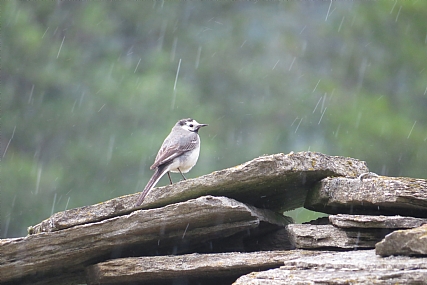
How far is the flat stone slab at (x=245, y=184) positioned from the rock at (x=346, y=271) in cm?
77

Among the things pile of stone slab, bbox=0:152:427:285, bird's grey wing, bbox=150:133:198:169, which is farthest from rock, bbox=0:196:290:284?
bird's grey wing, bbox=150:133:198:169

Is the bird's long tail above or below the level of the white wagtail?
below

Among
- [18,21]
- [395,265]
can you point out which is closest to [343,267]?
[395,265]

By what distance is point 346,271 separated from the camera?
3877 millimetres

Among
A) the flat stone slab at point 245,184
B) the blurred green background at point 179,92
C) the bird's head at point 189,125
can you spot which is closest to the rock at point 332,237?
the flat stone slab at point 245,184

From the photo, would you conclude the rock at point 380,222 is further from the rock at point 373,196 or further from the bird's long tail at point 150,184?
the bird's long tail at point 150,184

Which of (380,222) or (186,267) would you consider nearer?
(380,222)

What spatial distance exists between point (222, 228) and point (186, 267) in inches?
20.4

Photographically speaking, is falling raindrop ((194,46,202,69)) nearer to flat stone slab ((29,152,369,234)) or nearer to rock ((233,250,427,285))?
flat stone slab ((29,152,369,234))

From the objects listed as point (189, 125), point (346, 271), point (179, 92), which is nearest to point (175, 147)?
point (189, 125)

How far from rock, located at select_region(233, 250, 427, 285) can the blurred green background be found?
1251 cm

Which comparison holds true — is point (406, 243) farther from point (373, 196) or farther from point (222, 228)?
point (222, 228)

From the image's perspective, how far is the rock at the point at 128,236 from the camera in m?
4.87

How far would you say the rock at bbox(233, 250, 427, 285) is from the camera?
3.65 metres
